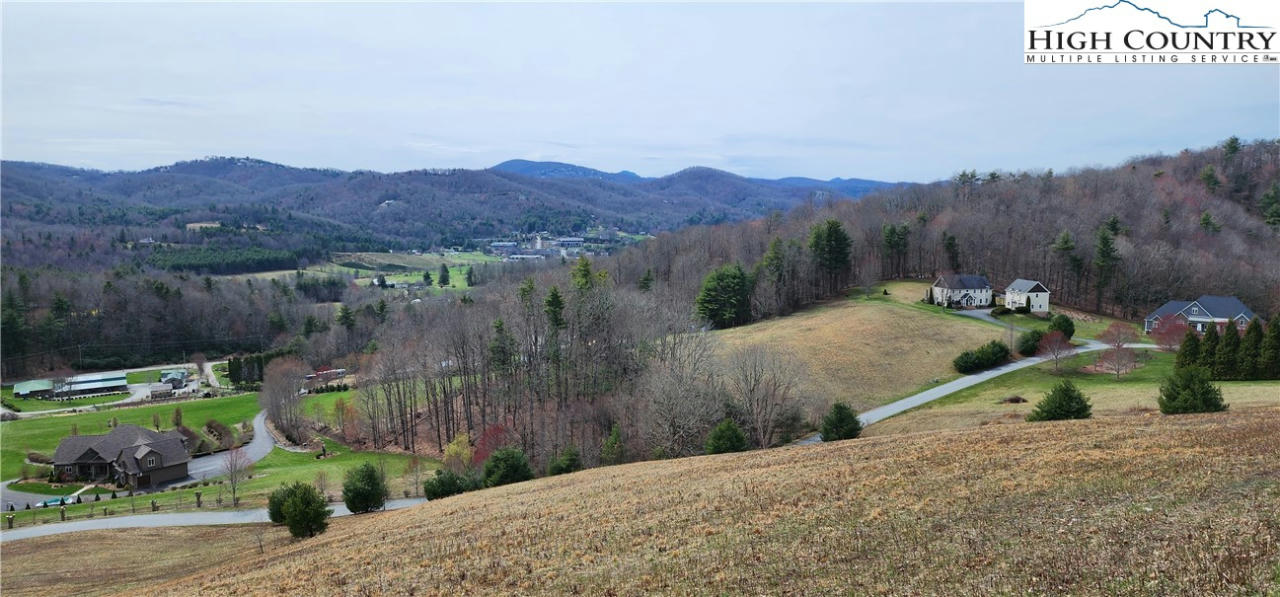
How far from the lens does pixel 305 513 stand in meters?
25.4

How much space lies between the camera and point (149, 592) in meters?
19.0

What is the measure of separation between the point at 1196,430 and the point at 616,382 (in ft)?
118

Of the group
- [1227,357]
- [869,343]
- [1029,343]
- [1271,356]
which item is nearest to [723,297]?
[869,343]

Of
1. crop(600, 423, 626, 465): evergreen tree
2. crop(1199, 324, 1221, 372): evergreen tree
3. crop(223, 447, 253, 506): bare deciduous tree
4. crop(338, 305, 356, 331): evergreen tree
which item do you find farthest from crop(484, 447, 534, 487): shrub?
crop(338, 305, 356, 331): evergreen tree

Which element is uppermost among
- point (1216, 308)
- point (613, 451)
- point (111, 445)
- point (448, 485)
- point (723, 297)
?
point (723, 297)

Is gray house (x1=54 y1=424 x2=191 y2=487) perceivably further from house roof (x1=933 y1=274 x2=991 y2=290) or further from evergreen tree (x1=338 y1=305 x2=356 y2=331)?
house roof (x1=933 y1=274 x2=991 y2=290)

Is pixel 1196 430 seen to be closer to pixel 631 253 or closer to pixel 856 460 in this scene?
pixel 856 460

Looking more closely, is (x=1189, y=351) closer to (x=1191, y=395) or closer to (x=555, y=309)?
(x=1191, y=395)

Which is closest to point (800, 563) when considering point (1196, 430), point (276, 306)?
point (1196, 430)

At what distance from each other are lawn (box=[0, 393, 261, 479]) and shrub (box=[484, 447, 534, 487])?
1666 inches

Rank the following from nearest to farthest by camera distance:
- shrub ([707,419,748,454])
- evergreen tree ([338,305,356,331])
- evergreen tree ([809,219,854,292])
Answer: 1. shrub ([707,419,748,454])
2. evergreen tree ([809,219,854,292])
3. evergreen tree ([338,305,356,331])

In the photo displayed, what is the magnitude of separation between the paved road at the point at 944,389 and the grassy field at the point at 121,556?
1126 inches

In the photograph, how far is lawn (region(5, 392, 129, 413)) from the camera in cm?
7232

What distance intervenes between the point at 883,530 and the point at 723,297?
58.0m
